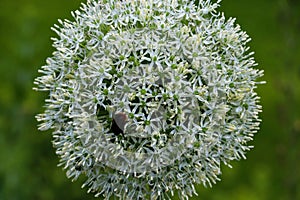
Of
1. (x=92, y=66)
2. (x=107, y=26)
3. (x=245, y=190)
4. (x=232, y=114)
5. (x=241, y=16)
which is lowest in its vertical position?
(x=245, y=190)

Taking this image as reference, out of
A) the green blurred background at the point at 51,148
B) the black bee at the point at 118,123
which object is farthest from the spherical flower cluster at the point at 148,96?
the green blurred background at the point at 51,148

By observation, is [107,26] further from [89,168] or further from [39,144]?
[39,144]

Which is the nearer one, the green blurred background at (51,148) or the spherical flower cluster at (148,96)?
the spherical flower cluster at (148,96)

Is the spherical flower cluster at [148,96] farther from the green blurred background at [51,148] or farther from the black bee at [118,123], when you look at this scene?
the green blurred background at [51,148]

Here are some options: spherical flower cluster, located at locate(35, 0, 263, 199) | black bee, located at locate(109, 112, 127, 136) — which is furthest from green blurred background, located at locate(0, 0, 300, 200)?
black bee, located at locate(109, 112, 127, 136)

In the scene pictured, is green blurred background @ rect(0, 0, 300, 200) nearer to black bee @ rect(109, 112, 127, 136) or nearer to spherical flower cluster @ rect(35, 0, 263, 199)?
spherical flower cluster @ rect(35, 0, 263, 199)
